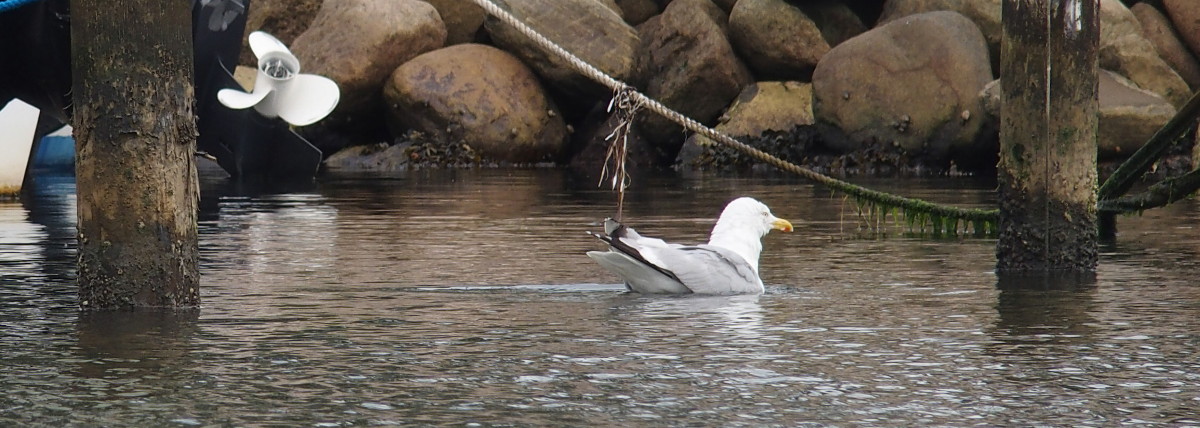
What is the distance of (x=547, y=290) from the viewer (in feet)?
35.1

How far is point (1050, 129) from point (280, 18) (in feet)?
86.5

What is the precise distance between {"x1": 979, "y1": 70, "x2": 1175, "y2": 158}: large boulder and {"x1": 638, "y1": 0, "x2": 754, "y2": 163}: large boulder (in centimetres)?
554

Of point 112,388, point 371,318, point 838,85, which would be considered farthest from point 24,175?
point 112,388

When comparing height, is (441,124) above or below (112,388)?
above

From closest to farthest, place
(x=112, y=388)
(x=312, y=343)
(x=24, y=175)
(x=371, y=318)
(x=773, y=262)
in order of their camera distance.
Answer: (x=112, y=388) → (x=312, y=343) → (x=371, y=318) → (x=773, y=262) → (x=24, y=175)

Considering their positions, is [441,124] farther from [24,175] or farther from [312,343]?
[312,343]

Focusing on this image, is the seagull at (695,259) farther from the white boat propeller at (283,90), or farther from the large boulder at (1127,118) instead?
the large boulder at (1127,118)

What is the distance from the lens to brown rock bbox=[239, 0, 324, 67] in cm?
3519

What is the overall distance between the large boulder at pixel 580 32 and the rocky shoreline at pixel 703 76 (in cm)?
3

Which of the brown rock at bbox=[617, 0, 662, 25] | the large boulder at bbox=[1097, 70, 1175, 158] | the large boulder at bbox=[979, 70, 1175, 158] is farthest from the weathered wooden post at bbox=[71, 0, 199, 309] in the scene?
the brown rock at bbox=[617, 0, 662, 25]

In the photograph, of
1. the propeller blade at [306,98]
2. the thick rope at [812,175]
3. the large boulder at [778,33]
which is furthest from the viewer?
the large boulder at [778,33]

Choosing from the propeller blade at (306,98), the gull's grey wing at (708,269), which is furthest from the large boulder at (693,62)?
the gull's grey wing at (708,269)

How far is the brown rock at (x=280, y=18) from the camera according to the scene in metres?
35.2

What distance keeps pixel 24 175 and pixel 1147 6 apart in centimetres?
1791
